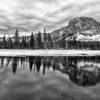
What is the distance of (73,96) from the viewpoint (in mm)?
10469

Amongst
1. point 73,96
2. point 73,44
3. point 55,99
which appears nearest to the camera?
point 55,99

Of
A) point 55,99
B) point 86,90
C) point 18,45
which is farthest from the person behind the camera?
point 18,45

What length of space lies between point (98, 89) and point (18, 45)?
103806 millimetres

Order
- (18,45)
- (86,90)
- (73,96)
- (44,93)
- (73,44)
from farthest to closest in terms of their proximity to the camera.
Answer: (73,44) → (18,45) → (86,90) → (44,93) → (73,96)

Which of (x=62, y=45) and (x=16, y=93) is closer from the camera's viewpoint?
(x=16, y=93)

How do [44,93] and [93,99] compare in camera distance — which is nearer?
[93,99]

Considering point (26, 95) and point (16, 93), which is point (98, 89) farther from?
point (16, 93)

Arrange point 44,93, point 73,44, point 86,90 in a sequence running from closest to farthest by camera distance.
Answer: point 44,93 → point 86,90 → point 73,44

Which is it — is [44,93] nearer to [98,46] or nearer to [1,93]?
[1,93]

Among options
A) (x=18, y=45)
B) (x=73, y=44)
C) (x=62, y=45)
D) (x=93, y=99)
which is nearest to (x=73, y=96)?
(x=93, y=99)

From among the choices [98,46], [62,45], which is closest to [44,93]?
[62,45]

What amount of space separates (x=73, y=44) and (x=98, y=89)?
157614 millimetres

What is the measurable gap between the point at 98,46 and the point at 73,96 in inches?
7011

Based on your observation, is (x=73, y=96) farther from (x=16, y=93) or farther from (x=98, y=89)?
(x=16, y=93)
